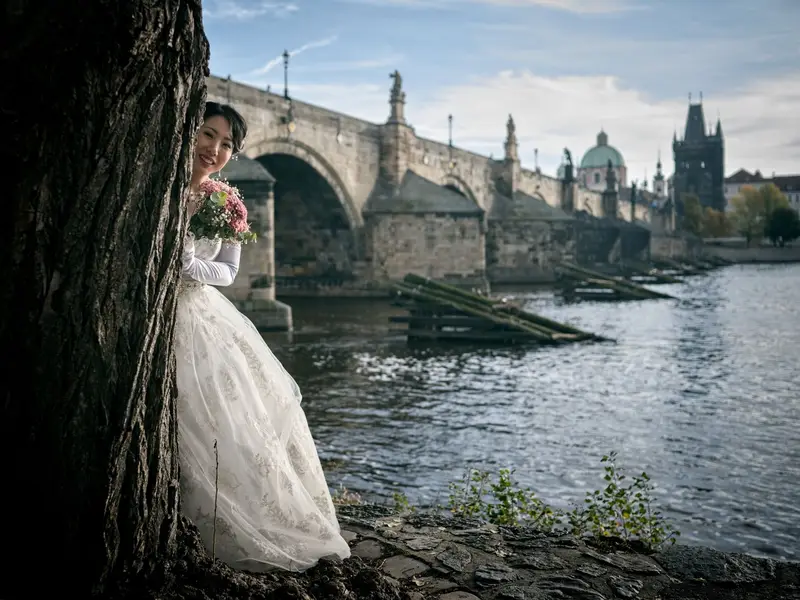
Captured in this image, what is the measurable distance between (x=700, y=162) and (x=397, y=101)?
289 ft

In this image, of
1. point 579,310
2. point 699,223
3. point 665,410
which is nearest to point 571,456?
point 665,410

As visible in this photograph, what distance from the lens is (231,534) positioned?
3066mm

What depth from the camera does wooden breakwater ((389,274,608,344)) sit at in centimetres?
1577

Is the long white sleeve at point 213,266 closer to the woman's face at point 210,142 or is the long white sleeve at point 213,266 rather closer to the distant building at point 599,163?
the woman's face at point 210,142

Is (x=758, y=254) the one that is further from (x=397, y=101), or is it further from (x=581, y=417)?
(x=581, y=417)

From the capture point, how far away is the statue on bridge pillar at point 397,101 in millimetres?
29781

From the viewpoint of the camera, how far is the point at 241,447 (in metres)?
3.19

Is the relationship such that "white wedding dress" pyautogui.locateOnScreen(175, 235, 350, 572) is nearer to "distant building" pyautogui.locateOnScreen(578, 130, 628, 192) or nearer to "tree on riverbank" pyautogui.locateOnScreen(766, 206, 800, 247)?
"tree on riverbank" pyautogui.locateOnScreen(766, 206, 800, 247)

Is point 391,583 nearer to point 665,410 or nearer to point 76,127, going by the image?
A: point 76,127

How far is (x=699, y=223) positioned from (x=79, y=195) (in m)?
91.1

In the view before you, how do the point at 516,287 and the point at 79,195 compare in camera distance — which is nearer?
the point at 79,195

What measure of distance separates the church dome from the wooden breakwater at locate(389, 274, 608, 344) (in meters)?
118

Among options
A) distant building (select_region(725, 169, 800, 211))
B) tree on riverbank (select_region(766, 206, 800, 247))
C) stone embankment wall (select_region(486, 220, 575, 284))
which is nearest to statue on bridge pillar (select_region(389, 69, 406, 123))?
stone embankment wall (select_region(486, 220, 575, 284))

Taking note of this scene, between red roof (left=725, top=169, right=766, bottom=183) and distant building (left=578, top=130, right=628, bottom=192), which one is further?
distant building (left=578, top=130, right=628, bottom=192)
